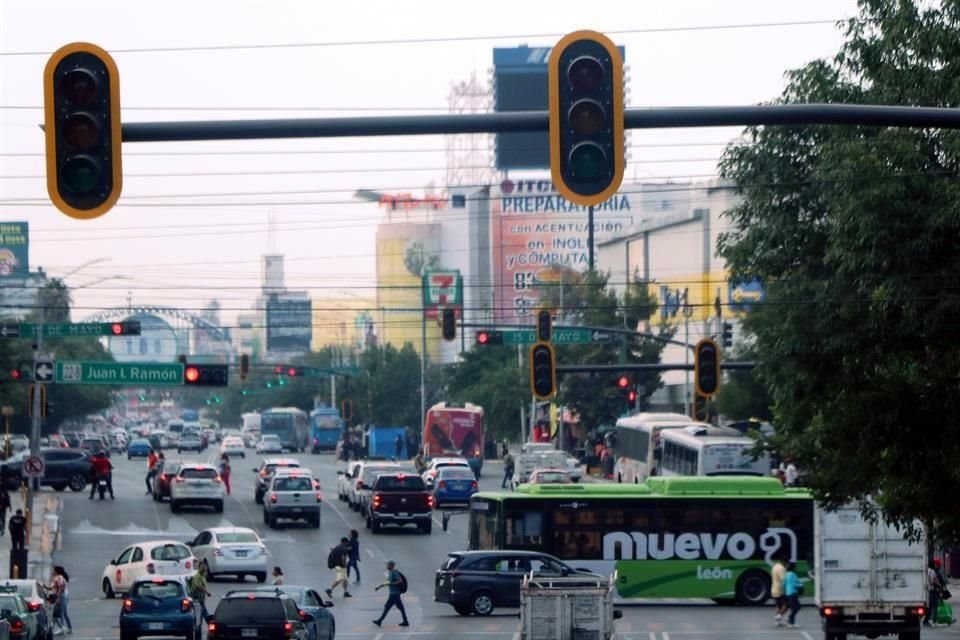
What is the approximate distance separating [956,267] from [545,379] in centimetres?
2065

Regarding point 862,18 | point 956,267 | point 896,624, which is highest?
point 862,18

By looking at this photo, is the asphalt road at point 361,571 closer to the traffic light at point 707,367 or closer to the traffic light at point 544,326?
the traffic light at point 707,367

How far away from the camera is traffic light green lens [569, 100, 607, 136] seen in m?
11.7

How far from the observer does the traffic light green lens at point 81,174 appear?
1155 centimetres

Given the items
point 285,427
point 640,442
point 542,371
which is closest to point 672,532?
point 542,371

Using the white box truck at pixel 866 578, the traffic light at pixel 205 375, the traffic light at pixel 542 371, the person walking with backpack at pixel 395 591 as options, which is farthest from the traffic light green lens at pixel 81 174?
the traffic light at pixel 205 375

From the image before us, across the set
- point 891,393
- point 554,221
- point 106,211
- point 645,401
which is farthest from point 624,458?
point 554,221

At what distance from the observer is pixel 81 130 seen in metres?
11.6

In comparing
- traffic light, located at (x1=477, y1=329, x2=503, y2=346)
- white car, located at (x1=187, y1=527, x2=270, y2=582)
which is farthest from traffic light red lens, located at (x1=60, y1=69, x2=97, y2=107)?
traffic light, located at (x1=477, y1=329, x2=503, y2=346)

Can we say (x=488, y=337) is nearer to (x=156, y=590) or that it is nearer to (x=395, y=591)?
(x=395, y=591)

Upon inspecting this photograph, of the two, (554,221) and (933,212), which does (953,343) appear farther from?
(554,221)

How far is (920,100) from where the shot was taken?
23.8 metres

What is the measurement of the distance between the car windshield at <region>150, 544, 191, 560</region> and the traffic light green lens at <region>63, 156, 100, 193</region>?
29.2m

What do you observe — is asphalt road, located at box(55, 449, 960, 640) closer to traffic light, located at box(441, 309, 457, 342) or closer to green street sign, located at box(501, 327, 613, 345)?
traffic light, located at box(441, 309, 457, 342)
